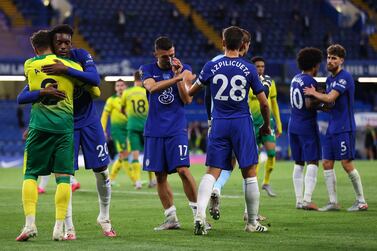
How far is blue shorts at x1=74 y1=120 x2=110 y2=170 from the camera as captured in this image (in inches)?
406

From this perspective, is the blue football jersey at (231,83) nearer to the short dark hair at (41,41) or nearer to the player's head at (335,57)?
the short dark hair at (41,41)

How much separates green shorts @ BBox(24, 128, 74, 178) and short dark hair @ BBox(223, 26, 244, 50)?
1.97 metres

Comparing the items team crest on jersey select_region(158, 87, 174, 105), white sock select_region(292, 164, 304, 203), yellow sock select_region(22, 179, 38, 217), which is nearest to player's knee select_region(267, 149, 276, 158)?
white sock select_region(292, 164, 304, 203)

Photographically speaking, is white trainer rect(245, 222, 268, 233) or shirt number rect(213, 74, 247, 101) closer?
shirt number rect(213, 74, 247, 101)

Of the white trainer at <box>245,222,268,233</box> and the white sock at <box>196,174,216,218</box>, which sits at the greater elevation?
the white sock at <box>196,174,216,218</box>

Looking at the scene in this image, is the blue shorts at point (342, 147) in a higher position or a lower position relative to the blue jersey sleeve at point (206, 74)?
lower

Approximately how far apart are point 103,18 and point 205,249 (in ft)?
111

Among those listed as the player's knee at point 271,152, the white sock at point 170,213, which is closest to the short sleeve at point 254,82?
the white sock at point 170,213

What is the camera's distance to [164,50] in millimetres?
10867

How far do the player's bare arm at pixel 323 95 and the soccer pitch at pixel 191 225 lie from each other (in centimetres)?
154

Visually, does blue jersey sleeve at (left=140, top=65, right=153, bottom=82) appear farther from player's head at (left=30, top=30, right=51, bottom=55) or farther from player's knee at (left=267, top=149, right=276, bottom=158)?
player's knee at (left=267, top=149, right=276, bottom=158)

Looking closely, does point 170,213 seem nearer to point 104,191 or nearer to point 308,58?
point 104,191

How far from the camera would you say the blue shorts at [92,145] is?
10.3m

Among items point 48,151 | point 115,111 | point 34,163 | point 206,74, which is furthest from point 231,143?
point 115,111
